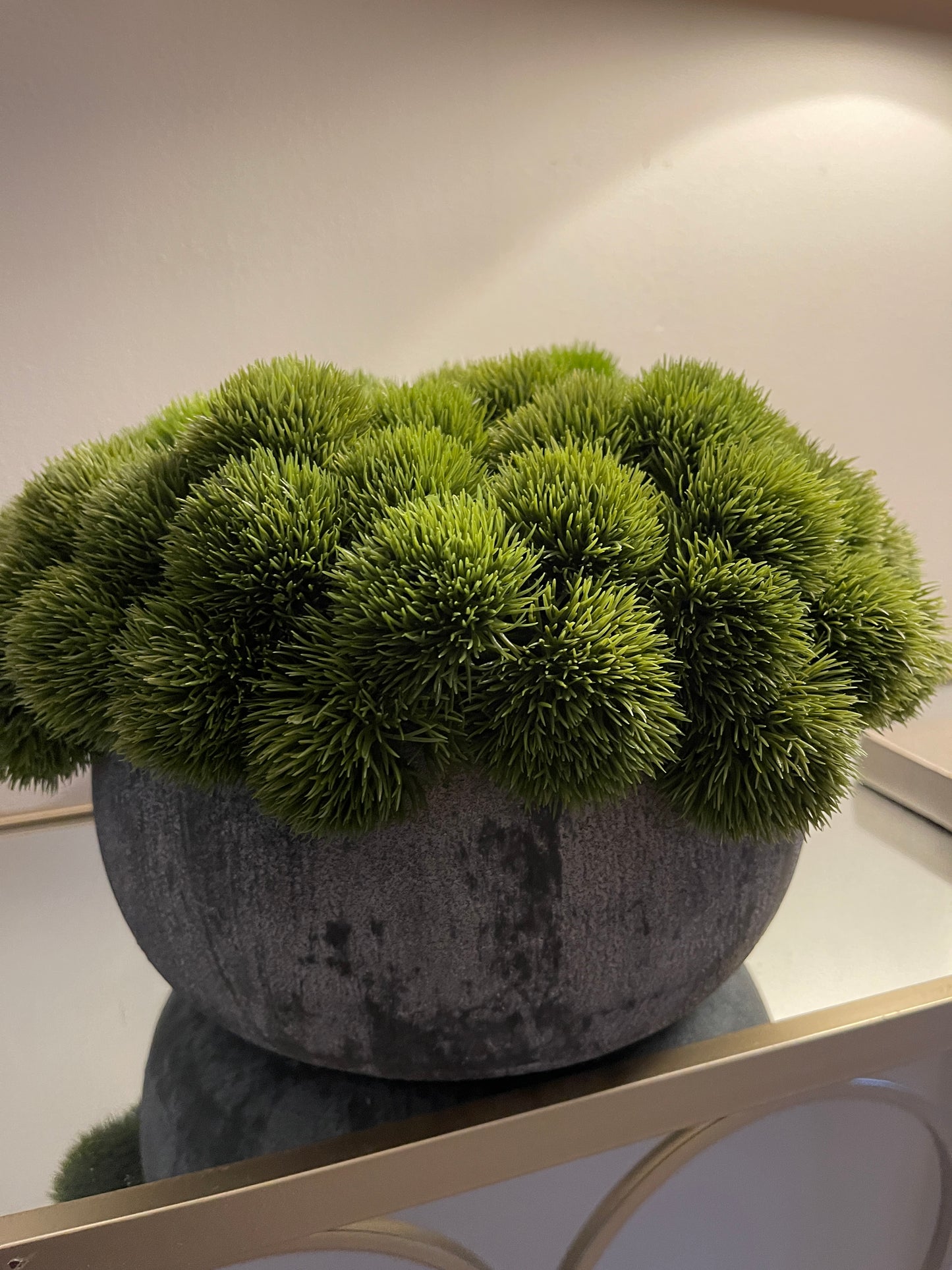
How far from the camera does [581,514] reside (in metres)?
0.29

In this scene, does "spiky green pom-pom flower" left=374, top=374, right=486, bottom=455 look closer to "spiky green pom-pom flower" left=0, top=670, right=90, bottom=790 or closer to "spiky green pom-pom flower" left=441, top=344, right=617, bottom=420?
"spiky green pom-pom flower" left=441, top=344, right=617, bottom=420

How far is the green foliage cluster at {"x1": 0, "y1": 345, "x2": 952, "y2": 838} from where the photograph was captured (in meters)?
0.27

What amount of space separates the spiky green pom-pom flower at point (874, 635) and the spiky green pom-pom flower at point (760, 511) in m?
0.01

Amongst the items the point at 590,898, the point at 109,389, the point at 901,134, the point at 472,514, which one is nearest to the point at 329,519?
the point at 472,514

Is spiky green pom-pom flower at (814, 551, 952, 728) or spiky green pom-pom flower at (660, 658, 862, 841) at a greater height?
spiky green pom-pom flower at (814, 551, 952, 728)

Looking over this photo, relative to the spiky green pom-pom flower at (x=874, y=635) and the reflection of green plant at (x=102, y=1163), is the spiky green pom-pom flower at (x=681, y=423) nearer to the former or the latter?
the spiky green pom-pom flower at (x=874, y=635)

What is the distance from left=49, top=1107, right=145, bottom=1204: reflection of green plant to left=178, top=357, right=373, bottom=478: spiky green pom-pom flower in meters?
0.24

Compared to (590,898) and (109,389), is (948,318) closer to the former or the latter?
(109,389)

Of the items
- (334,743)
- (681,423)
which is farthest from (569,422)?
(334,743)

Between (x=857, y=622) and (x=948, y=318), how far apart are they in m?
1.16

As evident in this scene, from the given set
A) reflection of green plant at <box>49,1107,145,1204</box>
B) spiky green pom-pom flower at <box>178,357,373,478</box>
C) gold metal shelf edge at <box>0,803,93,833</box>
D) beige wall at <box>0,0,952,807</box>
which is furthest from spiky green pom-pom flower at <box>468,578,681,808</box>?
beige wall at <box>0,0,952,807</box>

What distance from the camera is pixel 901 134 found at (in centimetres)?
119

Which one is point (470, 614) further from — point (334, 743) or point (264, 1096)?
point (264, 1096)

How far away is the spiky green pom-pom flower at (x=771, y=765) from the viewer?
0.95 feet
